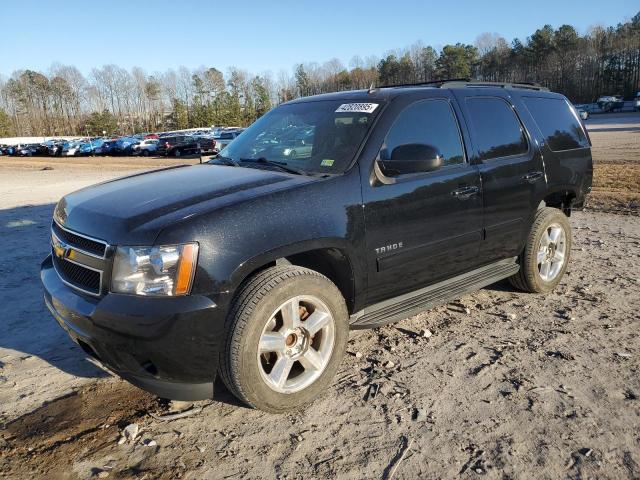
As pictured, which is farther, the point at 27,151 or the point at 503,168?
the point at 27,151

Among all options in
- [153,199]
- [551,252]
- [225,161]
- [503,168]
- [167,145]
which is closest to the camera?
[153,199]

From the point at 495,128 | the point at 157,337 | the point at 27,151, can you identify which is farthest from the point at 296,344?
the point at 27,151

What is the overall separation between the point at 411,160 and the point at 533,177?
5.87ft

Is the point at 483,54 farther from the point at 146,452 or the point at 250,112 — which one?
the point at 146,452

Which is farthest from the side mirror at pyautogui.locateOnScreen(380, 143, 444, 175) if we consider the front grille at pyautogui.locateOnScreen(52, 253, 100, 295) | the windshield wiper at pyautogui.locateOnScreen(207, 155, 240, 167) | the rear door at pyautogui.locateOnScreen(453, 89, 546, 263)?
the front grille at pyautogui.locateOnScreen(52, 253, 100, 295)

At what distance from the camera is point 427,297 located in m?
3.83

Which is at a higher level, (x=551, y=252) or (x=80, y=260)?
(x=80, y=260)

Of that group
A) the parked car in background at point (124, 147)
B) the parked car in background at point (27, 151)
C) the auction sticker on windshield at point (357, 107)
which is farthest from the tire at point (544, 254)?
the parked car in background at point (27, 151)

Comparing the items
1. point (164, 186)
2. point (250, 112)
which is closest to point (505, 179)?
point (164, 186)

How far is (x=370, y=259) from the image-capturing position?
3.39m

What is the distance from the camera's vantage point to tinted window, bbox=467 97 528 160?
424 centimetres

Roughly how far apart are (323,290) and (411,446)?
1.01 m

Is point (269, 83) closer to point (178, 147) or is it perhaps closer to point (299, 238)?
point (178, 147)

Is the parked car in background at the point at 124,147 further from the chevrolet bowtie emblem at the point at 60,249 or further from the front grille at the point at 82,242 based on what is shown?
the front grille at the point at 82,242
